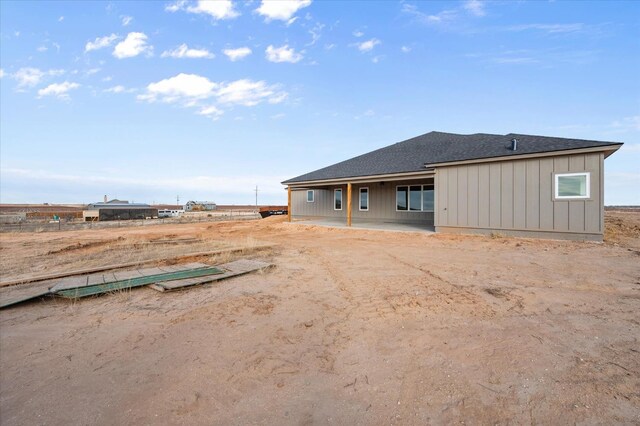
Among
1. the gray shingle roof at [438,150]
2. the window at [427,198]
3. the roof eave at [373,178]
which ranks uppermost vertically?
the gray shingle roof at [438,150]

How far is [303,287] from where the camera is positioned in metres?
5.74

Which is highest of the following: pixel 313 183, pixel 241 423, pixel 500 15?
pixel 500 15

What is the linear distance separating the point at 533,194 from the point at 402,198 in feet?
23.8

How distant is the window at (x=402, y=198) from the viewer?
57.1 feet

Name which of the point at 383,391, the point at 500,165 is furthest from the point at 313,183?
the point at 383,391

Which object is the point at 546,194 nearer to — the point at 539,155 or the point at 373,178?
the point at 539,155

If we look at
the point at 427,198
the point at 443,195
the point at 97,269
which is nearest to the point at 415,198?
the point at 427,198

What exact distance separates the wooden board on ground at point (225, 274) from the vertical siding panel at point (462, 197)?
331 inches

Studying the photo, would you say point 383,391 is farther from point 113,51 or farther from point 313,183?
point 113,51

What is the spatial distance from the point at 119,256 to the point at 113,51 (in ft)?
40.9

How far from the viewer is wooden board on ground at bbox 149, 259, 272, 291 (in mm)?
5672

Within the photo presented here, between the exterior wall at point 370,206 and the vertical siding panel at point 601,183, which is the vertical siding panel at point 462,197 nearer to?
the exterior wall at point 370,206

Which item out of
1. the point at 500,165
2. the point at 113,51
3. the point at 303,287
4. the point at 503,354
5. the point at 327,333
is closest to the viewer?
the point at 503,354

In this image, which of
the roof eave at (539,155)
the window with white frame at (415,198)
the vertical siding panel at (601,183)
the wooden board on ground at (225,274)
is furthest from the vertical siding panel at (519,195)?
the wooden board on ground at (225,274)
